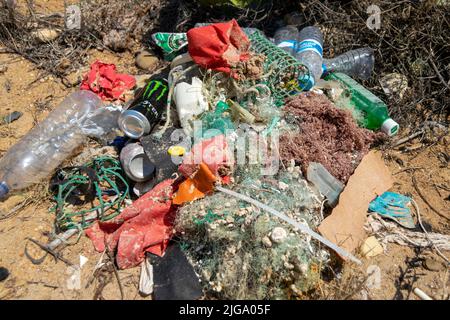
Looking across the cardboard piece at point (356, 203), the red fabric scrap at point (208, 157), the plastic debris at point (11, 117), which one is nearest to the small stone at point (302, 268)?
the cardboard piece at point (356, 203)

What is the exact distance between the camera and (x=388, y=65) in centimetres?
337

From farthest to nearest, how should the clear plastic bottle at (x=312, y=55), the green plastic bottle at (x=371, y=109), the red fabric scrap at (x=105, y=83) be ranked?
the red fabric scrap at (x=105, y=83)
the clear plastic bottle at (x=312, y=55)
the green plastic bottle at (x=371, y=109)

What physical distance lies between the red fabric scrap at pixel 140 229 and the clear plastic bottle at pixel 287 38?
1.58 meters

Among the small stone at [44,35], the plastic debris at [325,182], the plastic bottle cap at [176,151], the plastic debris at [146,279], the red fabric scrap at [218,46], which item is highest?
the red fabric scrap at [218,46]

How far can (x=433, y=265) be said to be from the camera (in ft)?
7.54

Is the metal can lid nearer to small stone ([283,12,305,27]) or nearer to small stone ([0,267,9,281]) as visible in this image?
small stone ([0,267,9,281])

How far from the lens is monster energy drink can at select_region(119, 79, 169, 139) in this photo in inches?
109

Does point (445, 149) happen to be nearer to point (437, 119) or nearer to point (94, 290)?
point (437, 119)

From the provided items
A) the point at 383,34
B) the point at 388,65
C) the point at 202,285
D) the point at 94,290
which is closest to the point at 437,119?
the point at 388,65

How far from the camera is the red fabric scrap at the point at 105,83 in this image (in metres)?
3.47

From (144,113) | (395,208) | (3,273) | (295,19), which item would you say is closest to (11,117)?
(144,113)

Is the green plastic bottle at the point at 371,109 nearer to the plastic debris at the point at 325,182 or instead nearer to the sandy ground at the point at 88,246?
the sandy ground at the point at 88,246

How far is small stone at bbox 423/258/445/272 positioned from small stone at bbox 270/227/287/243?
2.97 feet

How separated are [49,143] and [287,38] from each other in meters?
2.19
